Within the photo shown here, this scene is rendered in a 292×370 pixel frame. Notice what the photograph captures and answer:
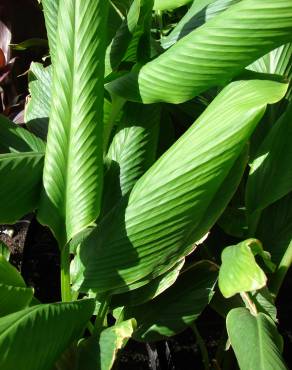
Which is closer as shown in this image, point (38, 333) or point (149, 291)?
point (38, 333)

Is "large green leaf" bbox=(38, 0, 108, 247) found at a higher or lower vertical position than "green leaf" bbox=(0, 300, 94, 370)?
higher

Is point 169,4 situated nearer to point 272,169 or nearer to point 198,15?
point 198,15

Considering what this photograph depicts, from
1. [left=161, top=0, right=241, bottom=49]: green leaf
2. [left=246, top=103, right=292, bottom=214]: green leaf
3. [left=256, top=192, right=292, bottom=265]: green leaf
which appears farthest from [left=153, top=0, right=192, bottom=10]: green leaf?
[left=256, top=192, right=292, bottom=265]: green leaf

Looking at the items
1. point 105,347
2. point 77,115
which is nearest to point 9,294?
point 105,347

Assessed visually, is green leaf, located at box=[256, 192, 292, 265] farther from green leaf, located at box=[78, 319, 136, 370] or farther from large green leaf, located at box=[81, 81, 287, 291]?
green leaf, located at box=[78, 319, 136, 370]

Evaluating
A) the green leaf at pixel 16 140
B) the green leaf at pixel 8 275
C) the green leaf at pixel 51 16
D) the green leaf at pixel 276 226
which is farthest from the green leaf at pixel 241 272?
the green leaf at pixel 51 16

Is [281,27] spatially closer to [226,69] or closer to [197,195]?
[226,69]
